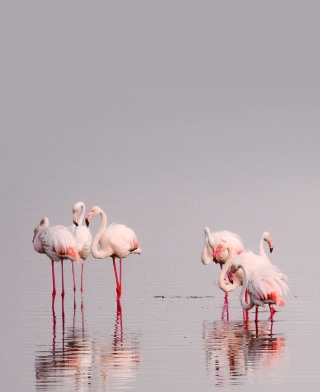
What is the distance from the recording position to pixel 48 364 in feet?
34.2

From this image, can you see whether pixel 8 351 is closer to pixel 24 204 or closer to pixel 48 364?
pixel 48 364

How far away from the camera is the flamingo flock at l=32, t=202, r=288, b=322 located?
12.6 metres

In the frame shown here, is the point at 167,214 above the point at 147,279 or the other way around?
above

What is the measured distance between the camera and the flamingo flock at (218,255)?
1259cm

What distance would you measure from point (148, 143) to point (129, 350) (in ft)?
137

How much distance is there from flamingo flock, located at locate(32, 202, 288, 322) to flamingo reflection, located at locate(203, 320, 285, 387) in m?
0.32

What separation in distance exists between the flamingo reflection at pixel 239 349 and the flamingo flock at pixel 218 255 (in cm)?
32

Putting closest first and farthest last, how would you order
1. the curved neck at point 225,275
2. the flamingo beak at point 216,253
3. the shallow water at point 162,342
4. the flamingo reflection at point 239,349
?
the shallow water at point 162,342
the flamingo reflection at point 239,349
the curved neck at point 225,275
the flamingo beak at point 216,253

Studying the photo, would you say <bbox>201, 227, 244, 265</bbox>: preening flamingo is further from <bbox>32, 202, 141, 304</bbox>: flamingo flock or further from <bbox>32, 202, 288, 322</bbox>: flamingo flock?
<bbox>32, 202, 141, 304</bbox>: flamingo flock

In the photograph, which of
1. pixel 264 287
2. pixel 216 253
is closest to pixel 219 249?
pixel 216 253

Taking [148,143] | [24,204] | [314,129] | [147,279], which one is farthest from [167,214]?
[314,129]

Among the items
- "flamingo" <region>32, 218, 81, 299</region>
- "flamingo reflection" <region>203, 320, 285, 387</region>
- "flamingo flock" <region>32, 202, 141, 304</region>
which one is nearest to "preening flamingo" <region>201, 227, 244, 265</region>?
"flamingo flock" <region>32, 202, 141, 304</region>

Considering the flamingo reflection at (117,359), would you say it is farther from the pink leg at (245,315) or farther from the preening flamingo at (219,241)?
the preening flamingo at (219,241)

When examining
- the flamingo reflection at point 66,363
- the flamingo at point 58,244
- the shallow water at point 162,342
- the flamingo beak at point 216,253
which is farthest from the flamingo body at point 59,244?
the flamingo reflection at point 66,363
